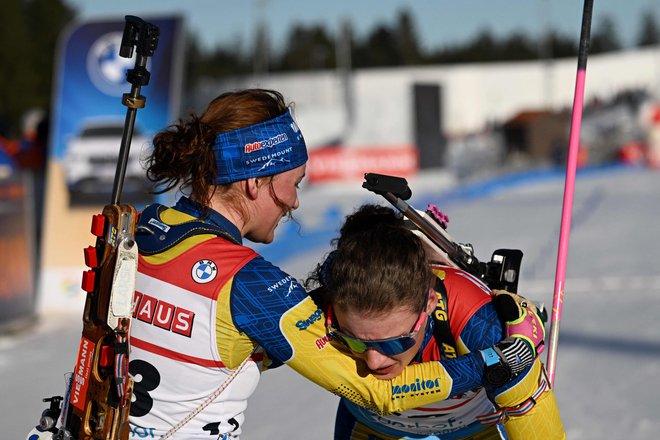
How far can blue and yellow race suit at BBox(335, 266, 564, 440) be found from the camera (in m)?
2.41

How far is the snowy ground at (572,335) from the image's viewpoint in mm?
5094

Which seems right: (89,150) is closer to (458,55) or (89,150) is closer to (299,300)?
(299,300)

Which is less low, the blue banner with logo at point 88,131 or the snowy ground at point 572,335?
the blue banner with logo at point 88,131

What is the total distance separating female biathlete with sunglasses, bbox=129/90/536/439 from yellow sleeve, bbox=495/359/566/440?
0.34 feet

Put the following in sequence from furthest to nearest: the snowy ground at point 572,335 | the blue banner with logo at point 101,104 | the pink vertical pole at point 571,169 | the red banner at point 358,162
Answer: the red banner at point 358,162 < the blue banner with logo at point 101,104 < the snowy ground at point 572,335 < the pink vertical pole at point 571,169

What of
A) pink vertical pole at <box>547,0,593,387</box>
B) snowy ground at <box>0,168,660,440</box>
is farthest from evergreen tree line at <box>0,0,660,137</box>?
pink vertical pole at <box>547,0,593,387</box>

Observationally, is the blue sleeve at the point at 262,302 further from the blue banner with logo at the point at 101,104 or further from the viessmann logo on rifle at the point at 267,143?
the blue banner with logo at the point at 101,104

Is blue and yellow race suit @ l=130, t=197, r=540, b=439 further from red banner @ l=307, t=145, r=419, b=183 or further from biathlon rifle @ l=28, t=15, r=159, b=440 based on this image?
red banner @ l=307, t=145, r=419, b=183

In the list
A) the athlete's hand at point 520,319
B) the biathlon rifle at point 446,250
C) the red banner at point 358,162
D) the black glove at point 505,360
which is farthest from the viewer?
the red banner at point 358,162

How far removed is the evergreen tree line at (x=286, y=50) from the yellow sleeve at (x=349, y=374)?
3526 centimetres

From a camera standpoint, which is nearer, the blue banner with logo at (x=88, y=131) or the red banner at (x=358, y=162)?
the blue banner with logo at (x=88, y=131)

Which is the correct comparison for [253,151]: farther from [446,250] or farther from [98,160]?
[98,160]

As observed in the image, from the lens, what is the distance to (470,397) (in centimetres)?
267


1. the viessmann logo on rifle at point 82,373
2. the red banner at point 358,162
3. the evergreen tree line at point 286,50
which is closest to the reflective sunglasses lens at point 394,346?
the viessmann logo on rifle at point 82,373
